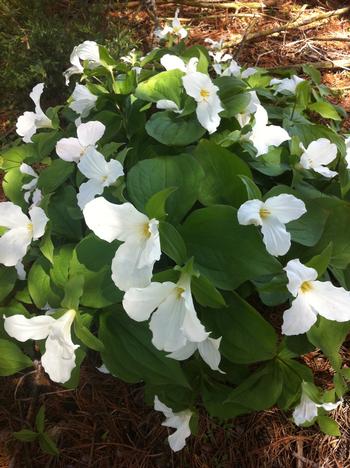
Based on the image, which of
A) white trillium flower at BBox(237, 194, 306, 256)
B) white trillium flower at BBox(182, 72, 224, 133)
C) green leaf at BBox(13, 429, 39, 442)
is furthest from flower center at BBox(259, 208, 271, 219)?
green leaf at BBox(13, 429, 39, 442)

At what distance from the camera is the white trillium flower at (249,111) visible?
4.50 feet

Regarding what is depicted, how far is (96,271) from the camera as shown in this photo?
1094mm

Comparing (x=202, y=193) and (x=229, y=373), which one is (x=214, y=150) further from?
(x=229, y=373)

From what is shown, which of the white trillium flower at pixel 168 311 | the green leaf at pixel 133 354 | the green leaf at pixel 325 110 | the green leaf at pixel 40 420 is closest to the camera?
the white trillium flower at pixel 168 311

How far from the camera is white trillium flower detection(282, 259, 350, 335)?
926mm

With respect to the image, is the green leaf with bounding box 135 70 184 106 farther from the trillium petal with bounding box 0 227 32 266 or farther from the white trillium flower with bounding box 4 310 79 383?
the white trillium flower with bounding box 4 310 79 383

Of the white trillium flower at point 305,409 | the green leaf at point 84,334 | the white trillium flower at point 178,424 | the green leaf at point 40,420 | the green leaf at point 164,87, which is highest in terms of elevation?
the green leaf at point 164,87

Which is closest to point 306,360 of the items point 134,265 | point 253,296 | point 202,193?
point 253,296

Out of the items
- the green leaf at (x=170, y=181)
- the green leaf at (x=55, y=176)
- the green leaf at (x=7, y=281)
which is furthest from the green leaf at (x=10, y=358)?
the green leaf at (x=170, y=181)

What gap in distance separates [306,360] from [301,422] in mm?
317

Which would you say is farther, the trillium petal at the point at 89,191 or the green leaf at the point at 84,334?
the trillium petal at the point at 89,191

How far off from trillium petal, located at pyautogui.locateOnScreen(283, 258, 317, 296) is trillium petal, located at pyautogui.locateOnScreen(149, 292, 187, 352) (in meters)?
0.24

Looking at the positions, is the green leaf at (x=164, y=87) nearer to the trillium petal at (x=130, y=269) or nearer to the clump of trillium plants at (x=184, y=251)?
the clump of trillium plants at (x=184, y=251)

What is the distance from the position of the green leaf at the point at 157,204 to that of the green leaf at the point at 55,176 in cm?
47
